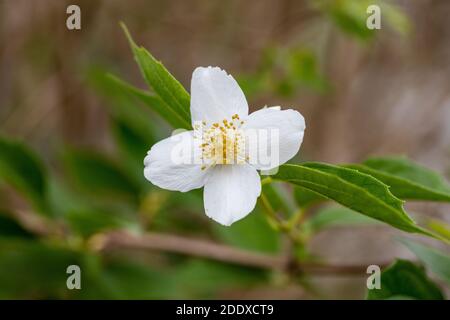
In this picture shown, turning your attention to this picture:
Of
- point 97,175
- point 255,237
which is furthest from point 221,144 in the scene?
point 97,175

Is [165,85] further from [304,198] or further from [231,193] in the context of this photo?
[304,198]

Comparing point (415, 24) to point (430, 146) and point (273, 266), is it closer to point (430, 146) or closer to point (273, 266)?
point (430, 146)

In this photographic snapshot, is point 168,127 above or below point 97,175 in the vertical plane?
above

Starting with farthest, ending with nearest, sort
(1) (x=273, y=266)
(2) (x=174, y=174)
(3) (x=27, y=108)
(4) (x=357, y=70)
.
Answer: (4) (x=357, y=70) → (3) (x=27, y=108) → (1) (x=273, y=266) → (2) (x=174, y=174)

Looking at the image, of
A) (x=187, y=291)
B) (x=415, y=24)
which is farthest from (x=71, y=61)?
(x=415, y=24)
